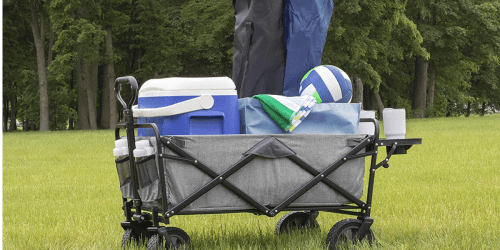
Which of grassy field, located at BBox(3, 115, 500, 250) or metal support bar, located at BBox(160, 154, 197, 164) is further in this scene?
grassy field, located at BBox(3, 115, 500, 250)

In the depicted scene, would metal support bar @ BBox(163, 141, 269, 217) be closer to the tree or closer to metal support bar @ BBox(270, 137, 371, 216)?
metal support bar @ BBox(270, 137, 371, 216)

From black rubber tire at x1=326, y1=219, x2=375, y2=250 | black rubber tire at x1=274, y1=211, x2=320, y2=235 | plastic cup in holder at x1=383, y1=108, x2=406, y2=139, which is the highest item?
plastic cup in holder at x1=383, y1=108, x2=406, y2=139

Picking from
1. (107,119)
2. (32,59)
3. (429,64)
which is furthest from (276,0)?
(429,64)

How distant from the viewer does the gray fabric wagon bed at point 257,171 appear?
348 cm

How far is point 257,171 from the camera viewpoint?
3.66 metres

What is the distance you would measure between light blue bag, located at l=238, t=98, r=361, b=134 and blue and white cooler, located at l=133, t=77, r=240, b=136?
0.14 meters

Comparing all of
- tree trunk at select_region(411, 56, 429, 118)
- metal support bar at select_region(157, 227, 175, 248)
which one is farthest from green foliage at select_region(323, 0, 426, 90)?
metal support bar at select_region(157, 227, 175, 248)

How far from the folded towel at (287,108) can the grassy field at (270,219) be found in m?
0.78

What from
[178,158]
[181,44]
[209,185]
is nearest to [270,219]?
[209,185]

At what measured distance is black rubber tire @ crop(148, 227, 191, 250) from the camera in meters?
3.58

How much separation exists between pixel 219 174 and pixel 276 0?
140 centimetres

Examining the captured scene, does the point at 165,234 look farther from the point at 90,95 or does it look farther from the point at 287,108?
the point at 90,95

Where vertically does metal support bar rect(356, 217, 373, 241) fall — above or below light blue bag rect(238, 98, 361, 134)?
below

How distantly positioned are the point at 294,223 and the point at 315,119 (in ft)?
3.68
